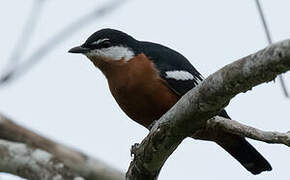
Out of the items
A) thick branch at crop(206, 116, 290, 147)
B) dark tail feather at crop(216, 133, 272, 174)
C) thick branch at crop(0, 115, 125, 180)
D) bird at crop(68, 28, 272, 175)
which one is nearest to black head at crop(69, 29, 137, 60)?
bird at crop(68, 28, 272, 175)

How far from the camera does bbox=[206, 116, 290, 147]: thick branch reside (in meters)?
4.83

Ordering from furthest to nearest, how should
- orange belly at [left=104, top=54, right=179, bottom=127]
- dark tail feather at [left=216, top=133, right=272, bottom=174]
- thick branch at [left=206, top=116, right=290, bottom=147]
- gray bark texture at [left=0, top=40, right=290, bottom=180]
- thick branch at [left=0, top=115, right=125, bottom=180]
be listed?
thick branch at [left=0, top=115, right=125, bottom=180] < dark tail feather at [left=216, top=133, right=272, bottom=174] < orange belly at [left=104, top=54, right=179, bottom=127] < thick branch at [left=206, top=116, right=290, bottom=147] < gray bark texture at [left=0, top=40, right=290, bottom=180]

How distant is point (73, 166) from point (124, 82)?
46.8 inches

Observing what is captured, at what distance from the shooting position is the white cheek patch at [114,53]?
6.98 metres

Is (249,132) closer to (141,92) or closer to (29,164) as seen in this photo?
(141,92)

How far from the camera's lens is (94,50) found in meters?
7.05

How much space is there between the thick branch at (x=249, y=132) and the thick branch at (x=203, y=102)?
35cm

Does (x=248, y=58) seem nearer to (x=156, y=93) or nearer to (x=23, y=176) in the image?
A: (x=156, y=93)

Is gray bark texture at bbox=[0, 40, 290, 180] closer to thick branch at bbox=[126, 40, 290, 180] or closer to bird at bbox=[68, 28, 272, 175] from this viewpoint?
thick branch at bbox=[126, 40, 290, 180]

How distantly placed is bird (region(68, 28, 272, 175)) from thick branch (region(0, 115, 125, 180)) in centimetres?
89

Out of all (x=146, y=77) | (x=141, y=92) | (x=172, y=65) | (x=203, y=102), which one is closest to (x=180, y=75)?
(x=172, y=65)

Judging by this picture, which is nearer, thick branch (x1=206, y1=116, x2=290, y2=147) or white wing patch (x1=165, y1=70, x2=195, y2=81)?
thick branch (x1=206, y1=116, x2=290, y2=147)

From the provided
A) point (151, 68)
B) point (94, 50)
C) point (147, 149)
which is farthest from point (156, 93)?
point (147, 149)

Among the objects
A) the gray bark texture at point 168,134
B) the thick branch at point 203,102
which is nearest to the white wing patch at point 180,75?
the gray bark texture at point 168,134
